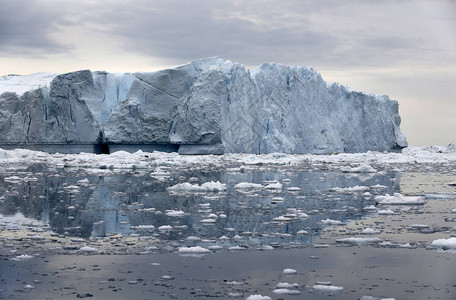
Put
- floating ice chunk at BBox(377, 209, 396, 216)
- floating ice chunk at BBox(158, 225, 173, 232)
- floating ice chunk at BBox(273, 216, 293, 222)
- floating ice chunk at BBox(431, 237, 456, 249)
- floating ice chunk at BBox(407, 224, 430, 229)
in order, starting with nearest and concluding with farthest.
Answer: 1. floating ice chunk at BBox(431, 237, 456, 249)
2. floating ice chunk at BBox(158, 225, 173, 232)
3. floating ice chunk at BBox(407, 224, 430, 229)
4. floating ice chunk at BBox(273, 216, 293, 222)
5. floating ice chunk at BBox(377, 209, 396, 216)

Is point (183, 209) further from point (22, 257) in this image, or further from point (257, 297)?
point (257, 297)

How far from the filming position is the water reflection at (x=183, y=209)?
5148 mm

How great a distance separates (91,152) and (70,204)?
17.7 m

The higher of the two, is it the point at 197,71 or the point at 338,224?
the point at 197,71

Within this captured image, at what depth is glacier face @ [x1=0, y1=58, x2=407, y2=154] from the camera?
2298 cm

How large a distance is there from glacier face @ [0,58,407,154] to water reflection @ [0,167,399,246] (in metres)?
12.6

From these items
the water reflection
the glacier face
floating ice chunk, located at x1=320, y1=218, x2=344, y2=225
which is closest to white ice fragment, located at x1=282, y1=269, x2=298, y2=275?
the water reflection

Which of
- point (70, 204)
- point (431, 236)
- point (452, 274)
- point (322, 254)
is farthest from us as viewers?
point (70, 204)

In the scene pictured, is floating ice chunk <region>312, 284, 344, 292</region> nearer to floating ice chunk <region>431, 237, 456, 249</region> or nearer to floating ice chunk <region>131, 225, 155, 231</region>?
floating ice chunk <region>431, 237, 456, 249</region>

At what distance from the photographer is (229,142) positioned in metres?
23.6

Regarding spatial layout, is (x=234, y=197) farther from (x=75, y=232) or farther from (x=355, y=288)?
(x=355, y=288)

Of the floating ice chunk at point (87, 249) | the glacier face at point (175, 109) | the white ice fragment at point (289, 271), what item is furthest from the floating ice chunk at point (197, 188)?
the glacier face at point (175, 109)

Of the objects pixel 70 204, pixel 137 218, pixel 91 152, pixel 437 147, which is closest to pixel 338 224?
pixel 137 218

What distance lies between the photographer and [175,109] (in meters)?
23.9
